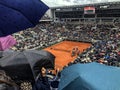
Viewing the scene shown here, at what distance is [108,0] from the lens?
4859cm

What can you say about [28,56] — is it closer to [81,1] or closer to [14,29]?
[14,29]

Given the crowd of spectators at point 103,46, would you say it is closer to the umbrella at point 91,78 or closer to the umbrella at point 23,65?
the umbrella at point 23,65

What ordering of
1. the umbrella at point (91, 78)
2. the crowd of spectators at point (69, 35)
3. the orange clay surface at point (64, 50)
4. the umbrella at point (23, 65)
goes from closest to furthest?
the umbrella at point (91, 78), the umbrella at point (23, 65), the orange clay surface at point (64, 50), the crowd of spectators at point (69, 35)

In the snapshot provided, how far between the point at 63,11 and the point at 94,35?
57.6 ft

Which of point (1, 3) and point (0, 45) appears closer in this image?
point (1, 3)

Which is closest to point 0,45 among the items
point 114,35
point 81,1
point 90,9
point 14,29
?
point 14,29

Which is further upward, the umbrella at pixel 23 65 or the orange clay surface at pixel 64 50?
the umbrella at pixel 23 65

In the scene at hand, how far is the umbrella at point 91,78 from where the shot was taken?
11.6 feet

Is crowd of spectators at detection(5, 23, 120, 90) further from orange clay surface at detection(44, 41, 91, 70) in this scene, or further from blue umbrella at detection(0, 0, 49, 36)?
blue umbrella at detection(0, 0, 49, 36)

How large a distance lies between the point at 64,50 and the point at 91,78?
101 ft

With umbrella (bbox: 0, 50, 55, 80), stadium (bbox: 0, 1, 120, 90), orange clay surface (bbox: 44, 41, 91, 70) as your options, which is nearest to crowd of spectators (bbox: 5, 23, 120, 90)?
stadium (bbox: 0, 1, 120, 90)

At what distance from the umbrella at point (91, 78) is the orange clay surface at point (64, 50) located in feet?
71.4

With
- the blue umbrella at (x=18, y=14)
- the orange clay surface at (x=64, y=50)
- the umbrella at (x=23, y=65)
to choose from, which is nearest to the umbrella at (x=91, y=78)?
the umbrella at (x=23, y=65)

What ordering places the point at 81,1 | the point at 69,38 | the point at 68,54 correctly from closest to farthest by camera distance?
the point at 68,54 → the point at 69,38 → the point at 81,1
